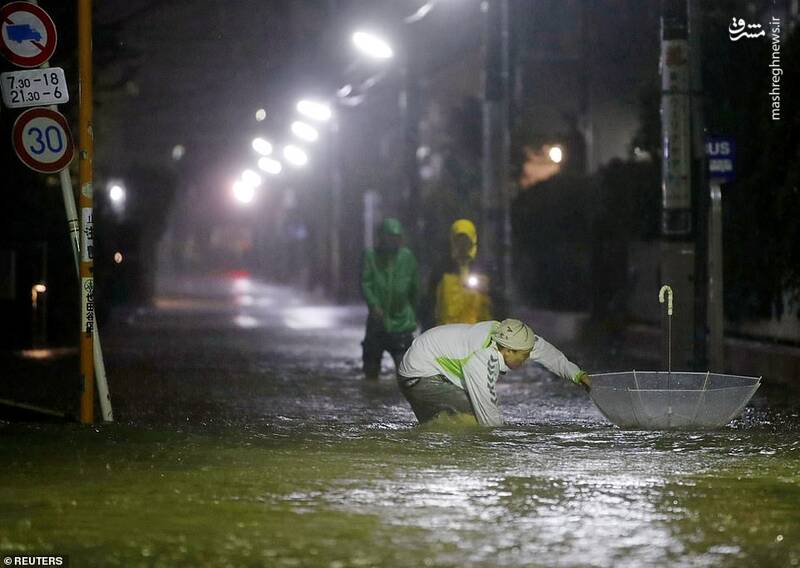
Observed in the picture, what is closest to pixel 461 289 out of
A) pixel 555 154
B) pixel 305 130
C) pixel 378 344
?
pixel 378 344

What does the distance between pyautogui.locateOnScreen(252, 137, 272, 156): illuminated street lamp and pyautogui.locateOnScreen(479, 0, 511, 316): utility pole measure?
119ft

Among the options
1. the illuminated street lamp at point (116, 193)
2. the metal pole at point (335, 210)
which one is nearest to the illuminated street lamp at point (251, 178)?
the metal pole at point (335, 210)

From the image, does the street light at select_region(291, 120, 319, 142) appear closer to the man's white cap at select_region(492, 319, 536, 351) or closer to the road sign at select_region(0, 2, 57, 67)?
the road sign at select_region(0, 2, 57, 67)

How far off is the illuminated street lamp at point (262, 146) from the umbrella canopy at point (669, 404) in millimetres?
50128

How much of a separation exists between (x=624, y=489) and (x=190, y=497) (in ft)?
7.87

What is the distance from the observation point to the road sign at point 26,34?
40.8ft

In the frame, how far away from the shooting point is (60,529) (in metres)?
7.46

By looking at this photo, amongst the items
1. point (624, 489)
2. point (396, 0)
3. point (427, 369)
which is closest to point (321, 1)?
point (396, 0)

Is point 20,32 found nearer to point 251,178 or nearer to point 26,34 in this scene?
point 26,34

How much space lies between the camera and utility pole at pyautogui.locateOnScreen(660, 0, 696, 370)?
56.7 ft

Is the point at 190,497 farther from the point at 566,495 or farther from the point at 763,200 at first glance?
the point at 763,200

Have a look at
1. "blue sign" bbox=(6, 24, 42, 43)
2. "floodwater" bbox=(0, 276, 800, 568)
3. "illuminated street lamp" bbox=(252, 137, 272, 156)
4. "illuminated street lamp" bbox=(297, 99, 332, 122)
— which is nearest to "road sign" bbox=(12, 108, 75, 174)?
"blue sign" bbox=(6, 24, 42, 43)

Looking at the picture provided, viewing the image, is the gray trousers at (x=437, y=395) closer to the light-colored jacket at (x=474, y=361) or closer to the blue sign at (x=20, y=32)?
the light-colored jacket at (x=474, y=361)

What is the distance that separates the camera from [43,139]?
12578mm
